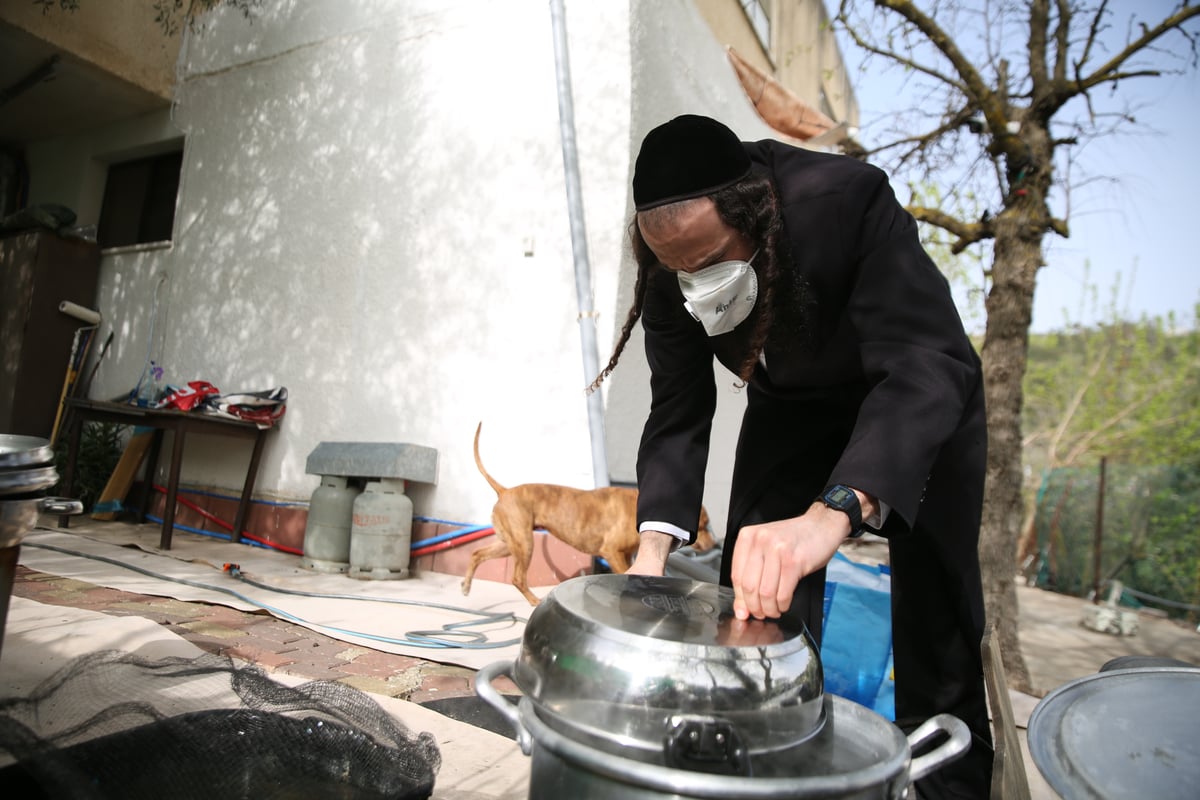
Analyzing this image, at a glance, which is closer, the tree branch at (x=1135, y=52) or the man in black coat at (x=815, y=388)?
the man in black coat at (x=815, y=388)

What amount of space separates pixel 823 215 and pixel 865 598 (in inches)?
76.2

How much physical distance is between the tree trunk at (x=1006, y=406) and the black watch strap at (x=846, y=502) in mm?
3888

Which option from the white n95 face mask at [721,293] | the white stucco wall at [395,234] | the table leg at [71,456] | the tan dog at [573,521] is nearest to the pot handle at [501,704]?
the white n95 face mask at [721,293]

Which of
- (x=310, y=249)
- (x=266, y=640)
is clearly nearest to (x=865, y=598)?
(x=266, y=640)

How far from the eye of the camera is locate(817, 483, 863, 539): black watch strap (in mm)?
1102

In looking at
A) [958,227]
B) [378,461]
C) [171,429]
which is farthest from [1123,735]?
[171,429]

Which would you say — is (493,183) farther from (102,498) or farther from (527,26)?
(102,498)

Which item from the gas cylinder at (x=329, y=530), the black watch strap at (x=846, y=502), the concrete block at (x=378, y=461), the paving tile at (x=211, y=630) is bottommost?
the paving tile at (x=211, y=630)

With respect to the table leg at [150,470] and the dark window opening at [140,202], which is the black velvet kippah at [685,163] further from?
the dark window opening at [140,202]

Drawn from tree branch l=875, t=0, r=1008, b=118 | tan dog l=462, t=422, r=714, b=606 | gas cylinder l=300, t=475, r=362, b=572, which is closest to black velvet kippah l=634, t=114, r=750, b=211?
tan dog l=462, t=422, r=714, b=606

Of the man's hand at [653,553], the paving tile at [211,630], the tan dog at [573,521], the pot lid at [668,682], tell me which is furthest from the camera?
the tan dog at [573,521]

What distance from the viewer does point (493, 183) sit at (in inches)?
208

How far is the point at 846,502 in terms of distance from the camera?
1106 mm

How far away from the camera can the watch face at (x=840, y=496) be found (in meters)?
1.11
